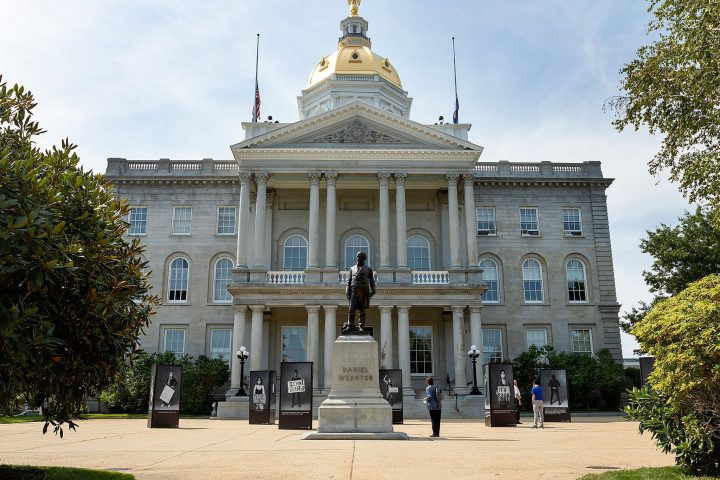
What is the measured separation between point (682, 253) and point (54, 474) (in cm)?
3841

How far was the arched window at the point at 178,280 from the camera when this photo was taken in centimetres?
4381

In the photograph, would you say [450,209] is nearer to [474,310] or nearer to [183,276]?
[474,310]

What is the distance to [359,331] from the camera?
17.7 m

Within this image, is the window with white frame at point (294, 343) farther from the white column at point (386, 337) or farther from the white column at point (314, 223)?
the white column at point (386, 337)

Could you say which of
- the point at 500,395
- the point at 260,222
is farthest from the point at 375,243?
the point at 500,395

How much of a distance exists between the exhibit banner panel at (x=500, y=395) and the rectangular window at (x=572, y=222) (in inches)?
933

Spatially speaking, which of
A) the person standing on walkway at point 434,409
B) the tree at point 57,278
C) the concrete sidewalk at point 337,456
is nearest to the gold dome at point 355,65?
the person standing on walkway at point 434,409

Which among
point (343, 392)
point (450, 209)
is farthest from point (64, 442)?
point (450, 209)

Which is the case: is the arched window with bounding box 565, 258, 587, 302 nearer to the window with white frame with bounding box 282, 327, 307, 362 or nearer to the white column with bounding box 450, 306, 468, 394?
the white column with bounding box 450, 306, 468, 394

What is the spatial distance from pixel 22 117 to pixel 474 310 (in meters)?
30.0

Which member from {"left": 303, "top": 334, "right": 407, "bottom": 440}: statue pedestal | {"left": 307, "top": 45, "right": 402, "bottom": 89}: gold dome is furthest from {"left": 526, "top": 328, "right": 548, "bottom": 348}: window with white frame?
{"left": 303, "top": 334, "right": 407, "bottom": 440}: statue pedestal

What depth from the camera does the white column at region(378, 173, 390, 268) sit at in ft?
122

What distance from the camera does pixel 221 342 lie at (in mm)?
42750

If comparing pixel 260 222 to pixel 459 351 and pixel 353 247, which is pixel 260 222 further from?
pixel 459 351
